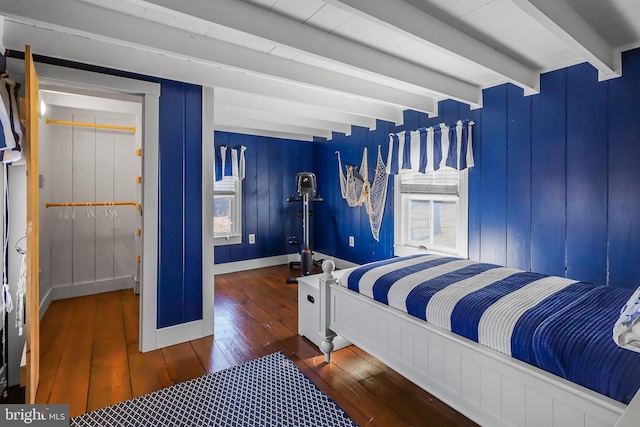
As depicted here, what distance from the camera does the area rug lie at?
166 cm

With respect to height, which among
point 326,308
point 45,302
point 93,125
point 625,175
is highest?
point 93,125

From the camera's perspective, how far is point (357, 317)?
6.71 ft

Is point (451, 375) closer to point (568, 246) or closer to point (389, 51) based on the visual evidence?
point (568, 246)

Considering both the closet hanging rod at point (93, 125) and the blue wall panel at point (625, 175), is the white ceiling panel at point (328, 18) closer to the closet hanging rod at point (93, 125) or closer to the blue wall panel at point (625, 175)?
the blue wall panel at point (625, 175)

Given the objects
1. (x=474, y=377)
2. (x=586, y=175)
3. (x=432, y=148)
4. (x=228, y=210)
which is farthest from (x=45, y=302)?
(x=586, y=175)

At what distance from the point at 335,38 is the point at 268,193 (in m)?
3.25

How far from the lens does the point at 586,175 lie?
88.5 inches

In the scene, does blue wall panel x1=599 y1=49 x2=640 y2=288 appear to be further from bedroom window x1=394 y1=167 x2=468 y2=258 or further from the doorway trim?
the doorway trim

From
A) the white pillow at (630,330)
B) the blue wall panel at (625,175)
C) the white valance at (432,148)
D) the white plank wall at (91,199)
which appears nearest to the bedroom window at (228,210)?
the white plank wall at (91,199)

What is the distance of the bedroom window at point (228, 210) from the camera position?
462 cm

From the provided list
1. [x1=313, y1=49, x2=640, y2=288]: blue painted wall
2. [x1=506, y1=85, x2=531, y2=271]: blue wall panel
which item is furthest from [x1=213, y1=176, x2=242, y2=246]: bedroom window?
[x1=506, y1=85, x2=531, y2=271]: blue wall panel

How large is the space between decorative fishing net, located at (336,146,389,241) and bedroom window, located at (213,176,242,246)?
155 cm

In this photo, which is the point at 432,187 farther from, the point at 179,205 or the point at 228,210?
the point at 228,210

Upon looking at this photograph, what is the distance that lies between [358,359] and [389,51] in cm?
216
